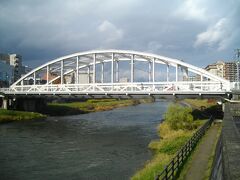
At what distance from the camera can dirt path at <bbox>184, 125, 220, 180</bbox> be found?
16.1 m

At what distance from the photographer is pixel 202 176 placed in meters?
15.8

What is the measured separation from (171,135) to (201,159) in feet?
45.0

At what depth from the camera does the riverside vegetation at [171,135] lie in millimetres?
19944

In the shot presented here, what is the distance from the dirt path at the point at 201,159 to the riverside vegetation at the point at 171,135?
78.0 inches

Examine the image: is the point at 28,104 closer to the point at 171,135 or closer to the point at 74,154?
the point at 74,154

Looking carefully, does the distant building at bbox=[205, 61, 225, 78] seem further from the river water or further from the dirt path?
the dirt path

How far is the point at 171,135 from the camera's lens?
1304 inches

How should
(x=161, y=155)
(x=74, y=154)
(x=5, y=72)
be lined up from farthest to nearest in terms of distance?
(x=5, y=72) → (x=74, y=154) → (x=161, y=155)

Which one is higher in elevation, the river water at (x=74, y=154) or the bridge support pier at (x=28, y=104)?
the bridge support pier at (x=28, y=104)

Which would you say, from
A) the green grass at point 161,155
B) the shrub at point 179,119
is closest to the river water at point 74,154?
the green grass at point 161,155

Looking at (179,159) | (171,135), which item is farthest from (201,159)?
(171,135)

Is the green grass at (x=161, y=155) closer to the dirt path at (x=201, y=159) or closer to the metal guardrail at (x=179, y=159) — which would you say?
the metal guardrail at (x=179, y=159)

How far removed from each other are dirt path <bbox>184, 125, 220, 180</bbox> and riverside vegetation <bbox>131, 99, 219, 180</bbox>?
1982 millimetres

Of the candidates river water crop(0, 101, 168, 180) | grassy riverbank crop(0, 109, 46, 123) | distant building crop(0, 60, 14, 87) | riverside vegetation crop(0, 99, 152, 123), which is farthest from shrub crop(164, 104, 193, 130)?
distant building crop(0, 60, 14, 87)
